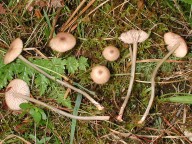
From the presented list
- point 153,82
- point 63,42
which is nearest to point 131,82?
point 153,82

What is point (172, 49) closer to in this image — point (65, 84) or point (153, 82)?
point (153, 82)

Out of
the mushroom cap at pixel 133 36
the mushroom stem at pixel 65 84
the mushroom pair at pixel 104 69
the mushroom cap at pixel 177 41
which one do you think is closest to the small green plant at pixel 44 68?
the mushroom stem at pixel 65 84

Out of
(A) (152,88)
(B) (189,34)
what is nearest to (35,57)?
(A) (152,88)

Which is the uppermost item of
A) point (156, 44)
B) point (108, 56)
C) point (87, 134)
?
point (156, 44)

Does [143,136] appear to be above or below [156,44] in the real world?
below

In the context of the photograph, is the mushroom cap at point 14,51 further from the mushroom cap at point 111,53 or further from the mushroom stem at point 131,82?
the mushroom stem at point 131,82

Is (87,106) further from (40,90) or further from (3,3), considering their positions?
(3,3)
